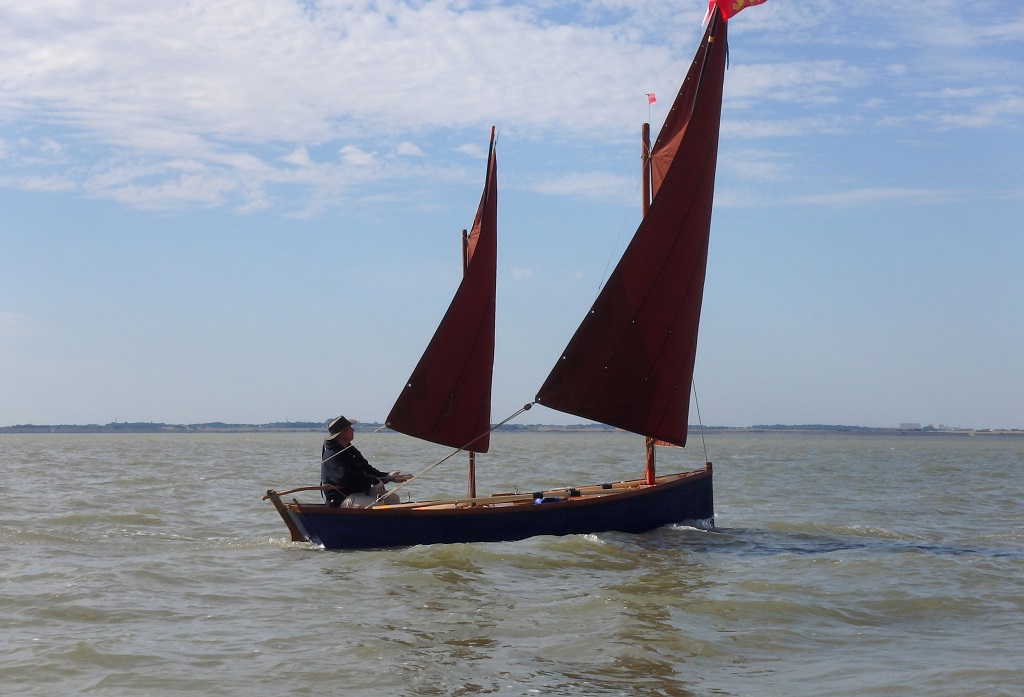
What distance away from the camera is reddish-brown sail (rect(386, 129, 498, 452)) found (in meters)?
17.2

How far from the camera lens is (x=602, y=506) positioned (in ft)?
53.4

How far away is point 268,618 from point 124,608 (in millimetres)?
1619

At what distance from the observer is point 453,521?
1575 centimetres

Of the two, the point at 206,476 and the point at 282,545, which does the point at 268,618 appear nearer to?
the point at 282,545

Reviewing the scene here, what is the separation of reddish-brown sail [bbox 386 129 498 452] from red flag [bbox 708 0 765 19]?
4146 mm

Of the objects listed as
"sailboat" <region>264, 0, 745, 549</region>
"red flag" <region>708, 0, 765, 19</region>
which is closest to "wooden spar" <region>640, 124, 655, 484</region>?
"sailboat" <region>264, 0, 745, 549</region>

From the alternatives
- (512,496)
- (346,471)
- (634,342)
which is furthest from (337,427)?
(634,342)

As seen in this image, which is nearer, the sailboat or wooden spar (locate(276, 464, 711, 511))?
wooden spar (locate(276, 464, 711, 511))

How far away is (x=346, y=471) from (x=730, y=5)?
30.6 feet

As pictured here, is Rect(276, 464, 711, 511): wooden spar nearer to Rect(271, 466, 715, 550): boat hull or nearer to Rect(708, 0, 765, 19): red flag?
Rect(271, 466, 715, 550): boat hull

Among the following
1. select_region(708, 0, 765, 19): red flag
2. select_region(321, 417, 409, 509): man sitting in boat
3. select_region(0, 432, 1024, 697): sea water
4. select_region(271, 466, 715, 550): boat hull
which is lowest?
select_region(0, 432, 1024, 697): sea water

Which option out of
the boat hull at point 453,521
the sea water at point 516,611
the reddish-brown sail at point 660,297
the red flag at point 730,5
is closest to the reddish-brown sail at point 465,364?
the reddish-brown sail at point 660,297

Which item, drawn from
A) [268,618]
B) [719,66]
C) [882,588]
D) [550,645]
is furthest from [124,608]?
→ [719,66]

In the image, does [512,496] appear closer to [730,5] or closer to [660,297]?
[660,297]
